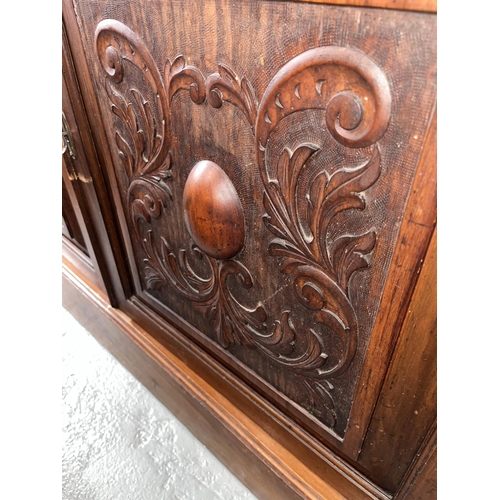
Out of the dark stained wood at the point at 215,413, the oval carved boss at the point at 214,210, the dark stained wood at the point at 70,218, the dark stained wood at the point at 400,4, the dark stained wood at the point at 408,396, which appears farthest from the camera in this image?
the dark stained wood at the point at 70,218

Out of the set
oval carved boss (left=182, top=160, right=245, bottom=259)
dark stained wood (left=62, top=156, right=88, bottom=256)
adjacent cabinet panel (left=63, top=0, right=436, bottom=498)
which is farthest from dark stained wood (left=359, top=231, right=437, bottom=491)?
dark stained wood (left=62, top=156, right=88, bottom=256)

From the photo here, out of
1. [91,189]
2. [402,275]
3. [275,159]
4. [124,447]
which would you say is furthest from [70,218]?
[402,275]

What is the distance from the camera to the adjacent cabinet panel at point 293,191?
306mm

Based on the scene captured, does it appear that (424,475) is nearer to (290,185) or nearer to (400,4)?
(290,185)

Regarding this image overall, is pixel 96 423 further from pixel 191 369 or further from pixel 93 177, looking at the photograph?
pixel 93 177

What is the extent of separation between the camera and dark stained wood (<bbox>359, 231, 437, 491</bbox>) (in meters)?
0.35

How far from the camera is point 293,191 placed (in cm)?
40

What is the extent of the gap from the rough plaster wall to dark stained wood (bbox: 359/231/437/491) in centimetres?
37

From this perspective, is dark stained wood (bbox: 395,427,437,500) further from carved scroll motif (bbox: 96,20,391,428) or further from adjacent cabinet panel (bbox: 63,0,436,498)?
carved scroll motif (bbox: 96,20,391,428)

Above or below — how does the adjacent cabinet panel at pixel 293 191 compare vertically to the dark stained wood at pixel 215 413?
above

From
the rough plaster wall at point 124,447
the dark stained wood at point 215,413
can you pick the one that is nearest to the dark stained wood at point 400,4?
the dark stained wood at point 215,413

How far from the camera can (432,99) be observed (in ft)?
0.90

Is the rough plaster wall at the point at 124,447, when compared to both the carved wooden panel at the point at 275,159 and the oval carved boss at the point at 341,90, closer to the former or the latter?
the carved wooden panel at the point at 275,159

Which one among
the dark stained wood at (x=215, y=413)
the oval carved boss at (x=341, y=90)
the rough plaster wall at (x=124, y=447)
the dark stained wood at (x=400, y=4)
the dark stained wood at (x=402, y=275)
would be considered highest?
the dark stained wood at (x=400, y=4)
